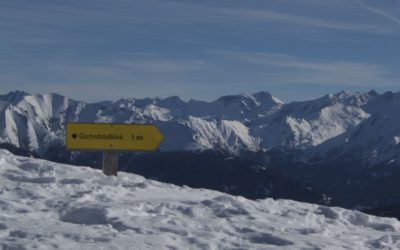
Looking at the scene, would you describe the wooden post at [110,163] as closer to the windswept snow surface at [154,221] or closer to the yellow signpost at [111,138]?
the yellow signpost at [111,138]

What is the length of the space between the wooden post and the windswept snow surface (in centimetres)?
194

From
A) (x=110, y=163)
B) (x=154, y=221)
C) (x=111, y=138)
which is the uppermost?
(x=111, y=138)

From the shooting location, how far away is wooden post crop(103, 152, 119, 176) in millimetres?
21828

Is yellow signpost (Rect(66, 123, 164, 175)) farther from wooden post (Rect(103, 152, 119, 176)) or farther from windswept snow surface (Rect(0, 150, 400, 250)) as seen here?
windswept snow surface (Rect(0, 150, 400, 250))

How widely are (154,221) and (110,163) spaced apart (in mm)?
7000

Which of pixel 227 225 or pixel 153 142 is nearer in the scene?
pixel 227 225

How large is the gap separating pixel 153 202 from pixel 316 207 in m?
3.93

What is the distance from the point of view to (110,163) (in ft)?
71.8

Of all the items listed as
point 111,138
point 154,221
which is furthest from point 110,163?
point 154,221

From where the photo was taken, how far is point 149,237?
548 inches

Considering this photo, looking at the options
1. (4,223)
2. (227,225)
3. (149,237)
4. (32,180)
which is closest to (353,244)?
(227,225)

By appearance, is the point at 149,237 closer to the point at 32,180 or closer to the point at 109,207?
the point at 109,207

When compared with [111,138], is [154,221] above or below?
below

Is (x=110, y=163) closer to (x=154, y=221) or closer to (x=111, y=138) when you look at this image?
(x=111, y=138)
